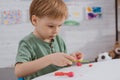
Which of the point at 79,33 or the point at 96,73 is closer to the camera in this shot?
the point at 96,73

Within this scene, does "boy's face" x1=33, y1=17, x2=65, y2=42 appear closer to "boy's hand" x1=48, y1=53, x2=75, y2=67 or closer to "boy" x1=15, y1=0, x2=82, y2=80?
"boy" x1=15, y1=0, x2=82, y2=80

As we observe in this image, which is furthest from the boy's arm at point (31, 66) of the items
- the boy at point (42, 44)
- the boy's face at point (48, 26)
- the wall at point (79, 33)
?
the wall at point (79, 33)

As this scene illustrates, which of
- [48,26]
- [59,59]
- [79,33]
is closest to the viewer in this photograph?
[59,59]

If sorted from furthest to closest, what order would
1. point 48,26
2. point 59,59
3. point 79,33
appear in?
point 79,33, point 48,26, point 59,59

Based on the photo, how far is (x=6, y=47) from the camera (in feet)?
6.66

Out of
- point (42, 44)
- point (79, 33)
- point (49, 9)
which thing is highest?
point (49, 9)

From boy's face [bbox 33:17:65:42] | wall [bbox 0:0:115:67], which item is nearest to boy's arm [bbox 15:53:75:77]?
boy's face [bbox 33:17:65:42]

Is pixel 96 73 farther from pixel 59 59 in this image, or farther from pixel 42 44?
pixel 42 44

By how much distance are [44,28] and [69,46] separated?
1344mm

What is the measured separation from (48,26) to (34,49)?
0.37 feet

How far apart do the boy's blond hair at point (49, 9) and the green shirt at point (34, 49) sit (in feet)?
0.33

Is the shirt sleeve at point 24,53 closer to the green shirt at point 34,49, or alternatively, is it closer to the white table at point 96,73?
the green shirt at point 34,49

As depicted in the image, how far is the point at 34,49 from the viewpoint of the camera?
0.89 meters

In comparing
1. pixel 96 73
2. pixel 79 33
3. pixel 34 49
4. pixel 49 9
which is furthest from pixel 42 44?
pixel 79 33
